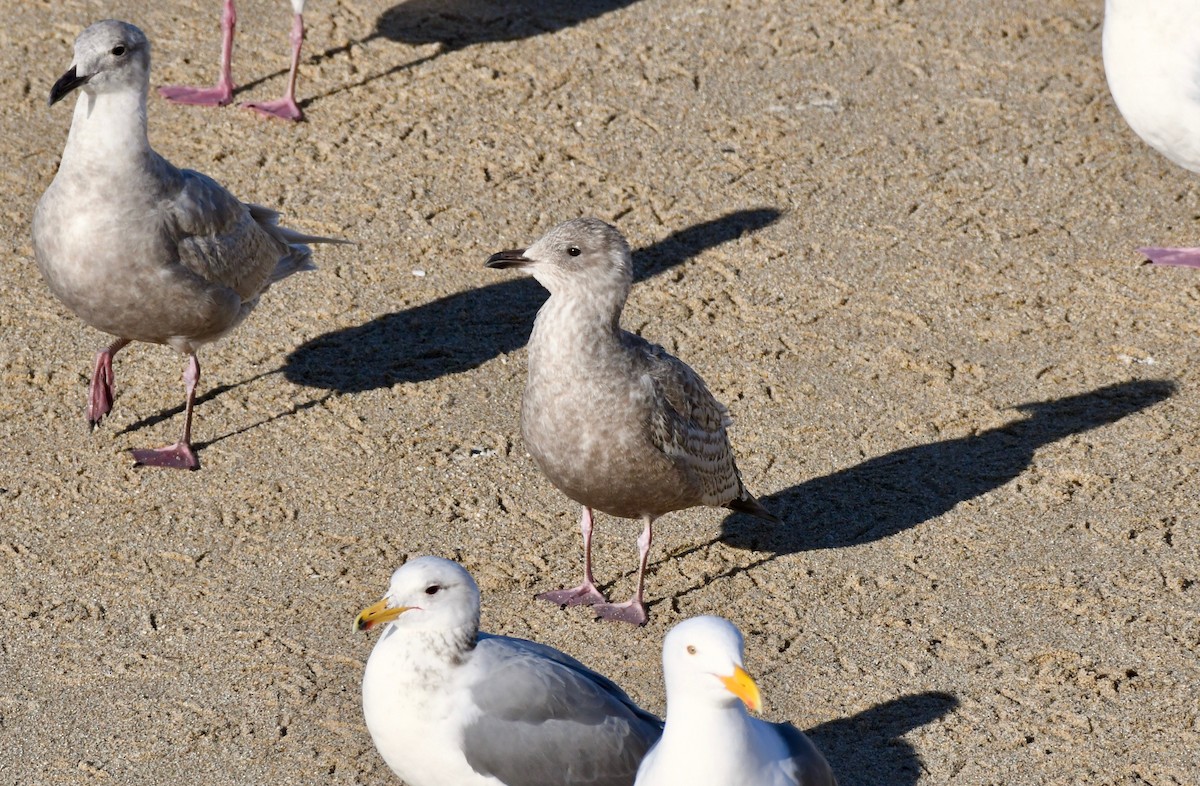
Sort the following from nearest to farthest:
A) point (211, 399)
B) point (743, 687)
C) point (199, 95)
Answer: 1. point (743, 687)
2. point (211, 399)
3. point (199, 95)

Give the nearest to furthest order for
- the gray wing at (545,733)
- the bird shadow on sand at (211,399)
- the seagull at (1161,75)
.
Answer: the gray wing at (545,733) → the bird shadow on sand at (211,399) → the seagull at (1161,75)

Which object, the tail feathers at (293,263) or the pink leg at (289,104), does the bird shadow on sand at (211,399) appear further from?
the pink leg at (289,104)

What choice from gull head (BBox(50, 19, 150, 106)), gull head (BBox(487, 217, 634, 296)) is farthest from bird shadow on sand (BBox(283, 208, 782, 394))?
gull head (BBox(487, 217, 634, 296))

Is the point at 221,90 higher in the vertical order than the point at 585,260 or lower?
lower

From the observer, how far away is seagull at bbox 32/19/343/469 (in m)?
6.11

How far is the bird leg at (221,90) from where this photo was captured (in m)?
8.56

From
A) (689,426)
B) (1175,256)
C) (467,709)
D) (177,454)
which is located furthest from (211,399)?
(1175,256)

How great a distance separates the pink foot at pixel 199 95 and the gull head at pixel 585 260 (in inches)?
147

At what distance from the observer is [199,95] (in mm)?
8586

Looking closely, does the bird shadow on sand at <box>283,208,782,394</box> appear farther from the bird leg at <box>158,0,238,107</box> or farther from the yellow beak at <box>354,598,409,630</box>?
the yellow beak at <box>354,598,409,630</box>

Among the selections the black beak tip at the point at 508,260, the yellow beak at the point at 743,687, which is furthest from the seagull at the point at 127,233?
the yellow beak at the point at 743,687

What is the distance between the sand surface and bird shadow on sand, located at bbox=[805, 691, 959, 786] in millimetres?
13

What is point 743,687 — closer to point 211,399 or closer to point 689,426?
point 689,426

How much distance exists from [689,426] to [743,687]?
6.02 feet
